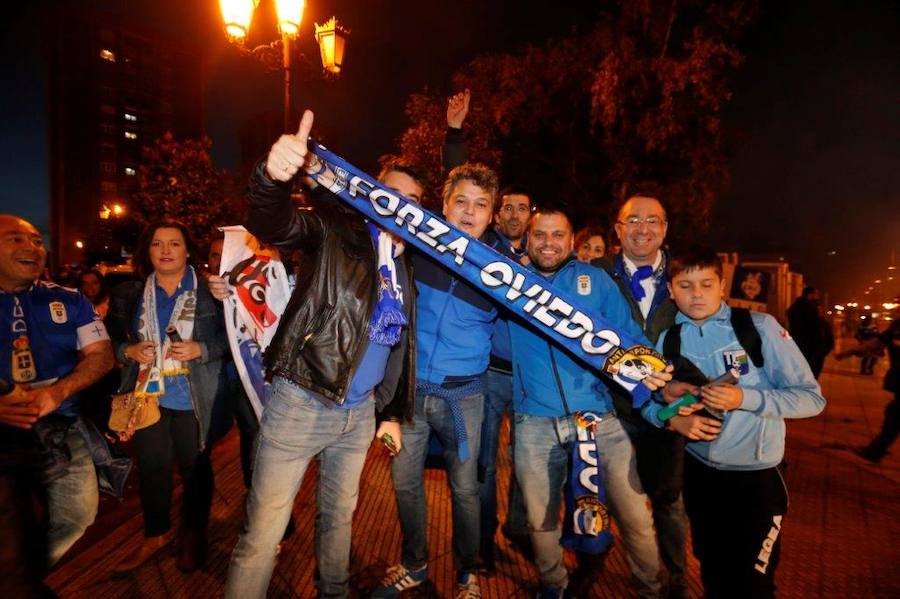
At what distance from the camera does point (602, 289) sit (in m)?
2.98

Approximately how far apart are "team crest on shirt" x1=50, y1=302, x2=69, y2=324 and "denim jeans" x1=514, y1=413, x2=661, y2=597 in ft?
9.37

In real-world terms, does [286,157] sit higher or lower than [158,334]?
higher

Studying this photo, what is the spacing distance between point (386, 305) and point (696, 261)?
1792 mm

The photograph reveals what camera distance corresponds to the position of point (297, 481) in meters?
2.38

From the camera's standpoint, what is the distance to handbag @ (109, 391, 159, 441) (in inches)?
123

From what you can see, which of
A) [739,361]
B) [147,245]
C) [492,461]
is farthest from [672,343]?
[147,245]

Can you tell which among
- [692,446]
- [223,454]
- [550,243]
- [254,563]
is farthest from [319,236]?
[223,454]

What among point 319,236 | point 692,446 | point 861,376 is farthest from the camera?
point 861,376

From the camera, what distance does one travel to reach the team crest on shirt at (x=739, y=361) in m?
2.49

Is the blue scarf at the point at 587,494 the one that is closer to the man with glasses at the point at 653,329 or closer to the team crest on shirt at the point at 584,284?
the man with glasses at the point at 653,329

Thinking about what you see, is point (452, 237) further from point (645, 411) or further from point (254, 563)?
point (254, 563)

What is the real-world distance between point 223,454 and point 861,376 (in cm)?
1398

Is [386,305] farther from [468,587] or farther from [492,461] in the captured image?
[468,587]

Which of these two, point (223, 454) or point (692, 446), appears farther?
point (223, 454)
